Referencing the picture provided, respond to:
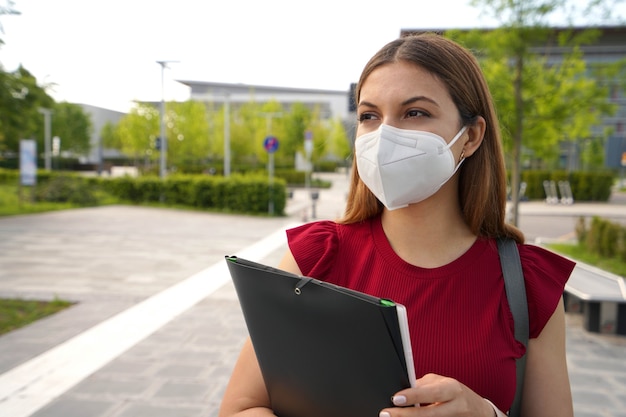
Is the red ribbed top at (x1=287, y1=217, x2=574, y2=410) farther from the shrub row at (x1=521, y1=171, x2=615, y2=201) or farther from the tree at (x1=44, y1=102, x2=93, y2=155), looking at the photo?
the tree at (x1=44, y1=102, x2=93, y2=155)

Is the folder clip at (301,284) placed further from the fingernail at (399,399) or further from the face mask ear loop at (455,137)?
the face mask ear loop at (455,137)

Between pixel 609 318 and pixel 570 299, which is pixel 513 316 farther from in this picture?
pixel 570 299

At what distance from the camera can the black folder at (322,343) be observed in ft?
3.30

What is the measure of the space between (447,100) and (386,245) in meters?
0.42

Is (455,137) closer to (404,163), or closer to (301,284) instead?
(404,163)

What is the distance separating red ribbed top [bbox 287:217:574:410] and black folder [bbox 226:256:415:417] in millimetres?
273

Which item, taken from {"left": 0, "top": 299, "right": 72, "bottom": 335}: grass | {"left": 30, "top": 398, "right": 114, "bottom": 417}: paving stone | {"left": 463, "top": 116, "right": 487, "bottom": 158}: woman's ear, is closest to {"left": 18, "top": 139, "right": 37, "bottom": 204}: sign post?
{"left": 0, "top": 299, "right": 72, "bottom": 335}: grass

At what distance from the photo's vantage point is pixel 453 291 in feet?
4.65

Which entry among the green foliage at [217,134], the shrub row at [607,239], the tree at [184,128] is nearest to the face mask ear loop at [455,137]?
the shrub row at [607,239]

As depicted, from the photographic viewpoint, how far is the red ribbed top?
4.43 ft

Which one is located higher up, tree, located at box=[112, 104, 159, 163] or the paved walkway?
tree, located at box=[112, 104, 159, 163]

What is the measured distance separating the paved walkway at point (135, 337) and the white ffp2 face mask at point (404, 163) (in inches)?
113

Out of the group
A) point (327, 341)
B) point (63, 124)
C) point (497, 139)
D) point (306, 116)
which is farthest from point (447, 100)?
point (63, 124)

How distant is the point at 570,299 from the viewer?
6613mm
